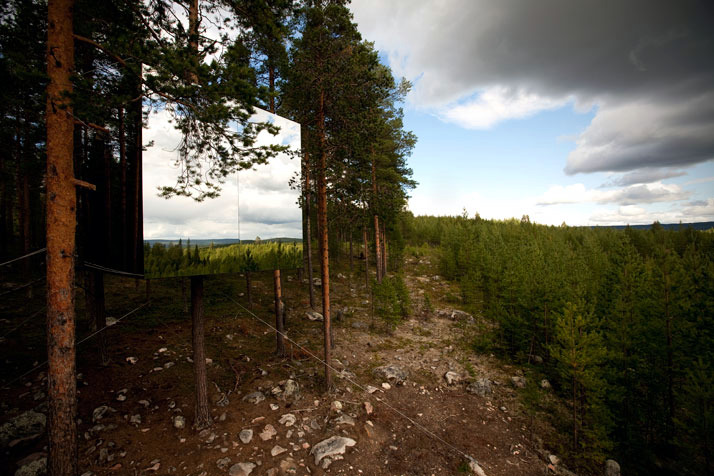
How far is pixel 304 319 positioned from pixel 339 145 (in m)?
9.97

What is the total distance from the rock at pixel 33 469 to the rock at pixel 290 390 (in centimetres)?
484

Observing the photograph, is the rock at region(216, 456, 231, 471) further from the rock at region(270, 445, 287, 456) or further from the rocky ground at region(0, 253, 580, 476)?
the rock at region(270, 445, 287, 456)

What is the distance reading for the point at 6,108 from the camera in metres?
8.95

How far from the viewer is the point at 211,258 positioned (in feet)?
18.1

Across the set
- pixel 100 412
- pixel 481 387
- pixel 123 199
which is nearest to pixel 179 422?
pixel 100 412

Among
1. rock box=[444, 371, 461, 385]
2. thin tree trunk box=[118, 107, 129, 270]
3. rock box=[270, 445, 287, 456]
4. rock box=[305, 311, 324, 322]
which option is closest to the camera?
thin tree trunk box=[118, 107, 129, 270]

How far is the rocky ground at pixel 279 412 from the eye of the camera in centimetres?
577

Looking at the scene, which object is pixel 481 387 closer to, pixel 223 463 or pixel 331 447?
pixel 331 447

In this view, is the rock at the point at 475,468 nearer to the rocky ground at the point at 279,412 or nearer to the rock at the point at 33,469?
the rocky ground at the point at 279,412

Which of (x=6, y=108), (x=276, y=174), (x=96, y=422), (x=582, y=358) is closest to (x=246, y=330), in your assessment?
(x=96, y=422)

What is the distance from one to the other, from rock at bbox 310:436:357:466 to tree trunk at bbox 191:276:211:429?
2961 mm

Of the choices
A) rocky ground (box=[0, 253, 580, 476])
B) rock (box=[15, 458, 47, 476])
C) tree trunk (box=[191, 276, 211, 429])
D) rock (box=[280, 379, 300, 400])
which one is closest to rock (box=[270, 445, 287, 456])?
rocky ground (box=[0, 253, 580, 476])

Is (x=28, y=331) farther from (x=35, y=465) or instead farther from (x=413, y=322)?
(x=413, y=322)

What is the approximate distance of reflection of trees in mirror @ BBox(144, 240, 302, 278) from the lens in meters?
4.90
